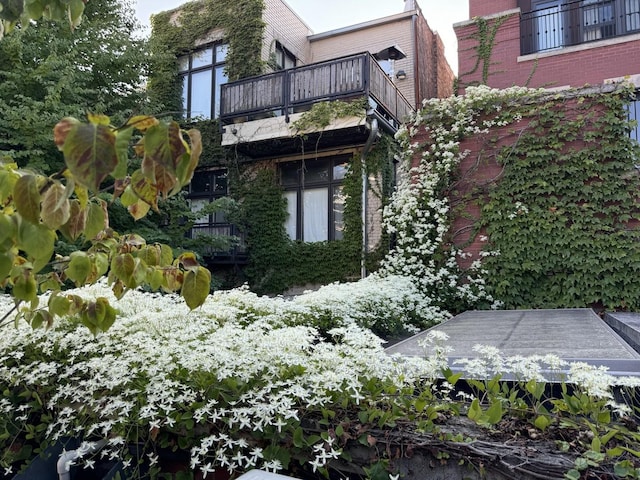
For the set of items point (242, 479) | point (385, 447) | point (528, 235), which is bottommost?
point (385, 447)

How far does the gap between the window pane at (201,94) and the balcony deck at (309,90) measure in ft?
5.43

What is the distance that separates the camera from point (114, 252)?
5.55 feet

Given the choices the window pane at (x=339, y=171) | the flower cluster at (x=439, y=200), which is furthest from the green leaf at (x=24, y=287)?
the window pane at (x=339, y=171)

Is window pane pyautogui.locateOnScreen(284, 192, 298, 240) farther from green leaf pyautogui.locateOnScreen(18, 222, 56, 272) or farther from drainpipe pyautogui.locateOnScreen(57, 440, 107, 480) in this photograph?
green leaf pyautogui.locateOnScreen(18, 222, 56, 272)

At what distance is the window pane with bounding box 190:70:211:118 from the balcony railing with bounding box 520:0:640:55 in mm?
7769

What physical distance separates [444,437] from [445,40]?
14.5 metres

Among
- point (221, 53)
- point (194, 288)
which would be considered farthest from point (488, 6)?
point (194, 288)

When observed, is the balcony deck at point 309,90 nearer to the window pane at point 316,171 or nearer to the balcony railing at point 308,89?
the balcony railing at point 308,89

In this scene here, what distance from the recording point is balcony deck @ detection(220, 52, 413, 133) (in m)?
9.23

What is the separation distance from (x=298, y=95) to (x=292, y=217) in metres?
2.86

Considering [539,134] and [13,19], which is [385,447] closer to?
[13,19]

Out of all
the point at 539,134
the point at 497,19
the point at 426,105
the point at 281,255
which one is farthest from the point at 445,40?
the point at 281,255

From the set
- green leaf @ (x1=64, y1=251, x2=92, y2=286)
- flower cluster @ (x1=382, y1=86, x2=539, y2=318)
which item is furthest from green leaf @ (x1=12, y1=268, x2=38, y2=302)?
flower cluster @ (x1=382, y1=86, x2=539, y2=318)

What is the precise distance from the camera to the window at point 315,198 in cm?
1051
